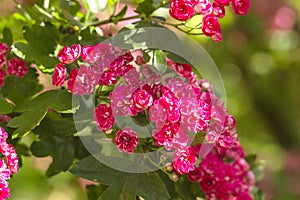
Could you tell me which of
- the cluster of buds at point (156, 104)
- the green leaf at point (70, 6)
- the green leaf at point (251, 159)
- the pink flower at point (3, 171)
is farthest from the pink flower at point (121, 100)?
the green leaf at point (251, 159)

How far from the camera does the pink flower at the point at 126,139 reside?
1178 millimetres

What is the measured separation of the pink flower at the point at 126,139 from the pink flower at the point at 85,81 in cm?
10

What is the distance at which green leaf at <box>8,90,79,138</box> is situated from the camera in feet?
3.95

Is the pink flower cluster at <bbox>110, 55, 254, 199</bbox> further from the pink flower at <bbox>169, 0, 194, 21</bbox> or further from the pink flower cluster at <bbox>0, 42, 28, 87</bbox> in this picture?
the pink flower cluster at <bbox>0, 42, 28, 87</bbox>

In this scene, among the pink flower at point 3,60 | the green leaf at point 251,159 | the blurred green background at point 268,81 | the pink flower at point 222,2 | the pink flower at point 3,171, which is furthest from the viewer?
the blurred green background at point 268,81

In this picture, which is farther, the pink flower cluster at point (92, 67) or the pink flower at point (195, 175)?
the pink flower at point (195, 175)

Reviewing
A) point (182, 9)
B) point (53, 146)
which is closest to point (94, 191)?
point (53, 146)

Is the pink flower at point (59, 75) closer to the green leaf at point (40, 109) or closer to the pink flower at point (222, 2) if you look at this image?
the green leaf at point (40, 109)

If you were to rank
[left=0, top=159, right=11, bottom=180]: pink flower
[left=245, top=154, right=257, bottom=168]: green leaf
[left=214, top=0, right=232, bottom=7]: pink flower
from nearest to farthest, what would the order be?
[left=0, top=159, right=11, bottom=180]: pink flower → [left=214, top=0, right=232, bottom=7]: pink flower → [left=245, top=154, right=257, bottom=168]: green leaf

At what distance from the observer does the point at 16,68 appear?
4.46 ft

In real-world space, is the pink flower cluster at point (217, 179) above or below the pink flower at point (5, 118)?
above

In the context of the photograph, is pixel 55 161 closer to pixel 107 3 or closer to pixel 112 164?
pixel 112 164

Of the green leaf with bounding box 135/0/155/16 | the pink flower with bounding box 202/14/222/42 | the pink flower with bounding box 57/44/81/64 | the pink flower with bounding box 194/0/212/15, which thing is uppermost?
the green leaf with bounding box 135/0/155/16

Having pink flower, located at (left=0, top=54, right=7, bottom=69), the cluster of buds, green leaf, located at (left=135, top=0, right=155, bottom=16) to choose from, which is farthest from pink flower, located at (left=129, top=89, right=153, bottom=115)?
pink flower, located at (left=0, top=54, right=7, bottom=69)
